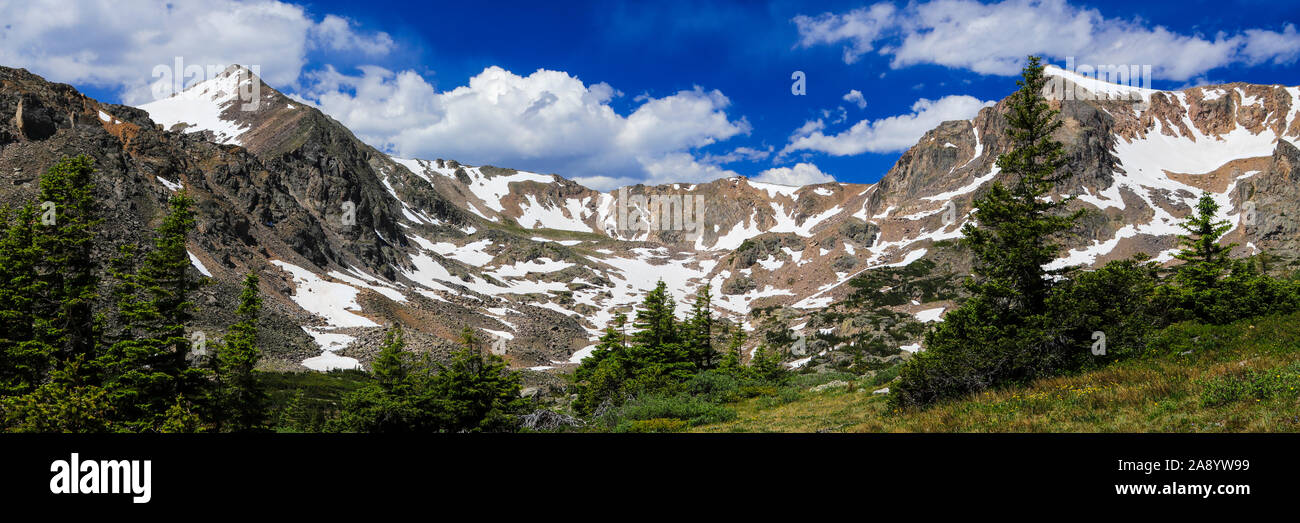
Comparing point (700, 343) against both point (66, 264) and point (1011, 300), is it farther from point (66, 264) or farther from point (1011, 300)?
point (66, 264)

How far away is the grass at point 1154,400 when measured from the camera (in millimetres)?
9922

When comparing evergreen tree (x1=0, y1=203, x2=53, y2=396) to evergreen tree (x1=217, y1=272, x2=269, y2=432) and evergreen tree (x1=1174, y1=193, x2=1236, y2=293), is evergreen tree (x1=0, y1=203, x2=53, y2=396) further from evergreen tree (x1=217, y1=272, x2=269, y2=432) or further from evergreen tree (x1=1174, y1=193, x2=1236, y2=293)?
evergreen tree (x1=1174, y1=193, x2=1236, y2=293)

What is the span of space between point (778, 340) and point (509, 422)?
120 metres

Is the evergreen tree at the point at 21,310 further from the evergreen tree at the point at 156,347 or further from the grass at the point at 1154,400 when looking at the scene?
the grass at the point at 1154,400

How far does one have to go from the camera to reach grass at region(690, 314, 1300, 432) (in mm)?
9922

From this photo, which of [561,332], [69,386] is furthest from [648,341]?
[561,332]

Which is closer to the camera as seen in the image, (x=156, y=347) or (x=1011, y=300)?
(x=1011, y=300)

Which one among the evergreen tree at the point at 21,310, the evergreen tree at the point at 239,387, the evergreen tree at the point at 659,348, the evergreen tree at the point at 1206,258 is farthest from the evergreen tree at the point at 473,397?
the evergreen tree at the point at 1206,258

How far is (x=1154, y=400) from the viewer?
11516 mm

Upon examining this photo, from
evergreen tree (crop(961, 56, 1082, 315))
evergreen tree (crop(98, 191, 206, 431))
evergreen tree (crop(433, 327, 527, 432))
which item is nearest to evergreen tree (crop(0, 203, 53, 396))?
evergreen tree (crop(98, 191, 206, 431))

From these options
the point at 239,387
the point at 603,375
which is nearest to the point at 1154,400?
the point at 603,375

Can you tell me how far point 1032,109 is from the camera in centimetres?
2209

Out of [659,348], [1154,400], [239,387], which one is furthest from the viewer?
[659,348]
